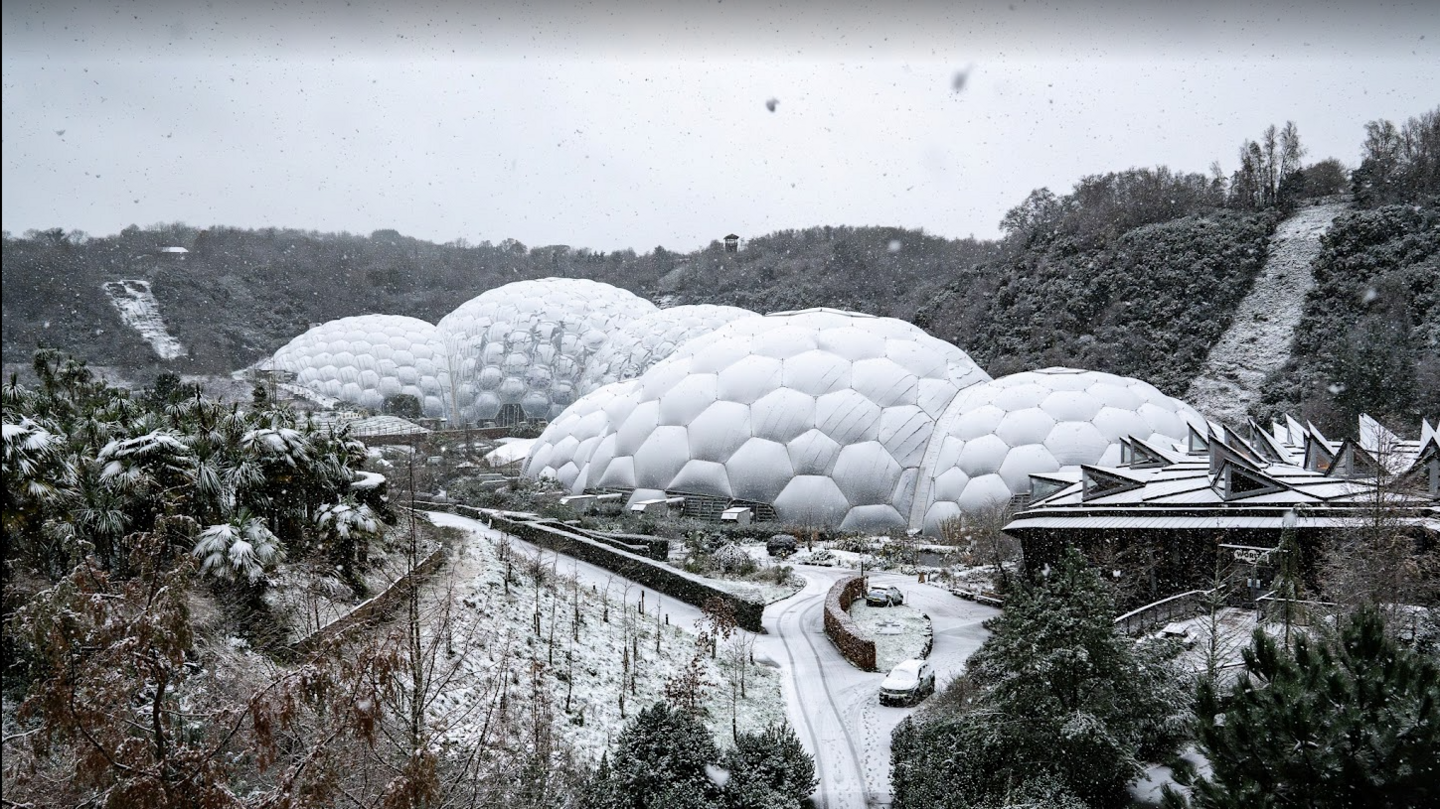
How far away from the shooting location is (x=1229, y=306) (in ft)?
131

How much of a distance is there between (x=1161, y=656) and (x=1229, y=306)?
38592 millimetres

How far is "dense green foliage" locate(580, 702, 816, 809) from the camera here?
293 inches

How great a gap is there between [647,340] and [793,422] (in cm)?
2374

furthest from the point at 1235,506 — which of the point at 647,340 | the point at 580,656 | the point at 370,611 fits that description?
the point at 647,340

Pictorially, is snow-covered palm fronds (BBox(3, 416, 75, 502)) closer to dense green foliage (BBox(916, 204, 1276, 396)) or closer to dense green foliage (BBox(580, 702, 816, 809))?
dense green foliage (BBox(580, 702, 816, 809))

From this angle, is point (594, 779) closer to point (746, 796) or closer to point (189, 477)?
point (746, 796)

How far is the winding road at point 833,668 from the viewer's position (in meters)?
9.66

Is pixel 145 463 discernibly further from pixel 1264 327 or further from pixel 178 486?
pixel 1264 327

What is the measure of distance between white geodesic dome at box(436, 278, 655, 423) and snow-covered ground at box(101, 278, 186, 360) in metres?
16.1

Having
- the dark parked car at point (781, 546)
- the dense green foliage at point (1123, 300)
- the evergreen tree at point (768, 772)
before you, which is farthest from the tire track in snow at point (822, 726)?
the dense green foliage at point (1123, 300)

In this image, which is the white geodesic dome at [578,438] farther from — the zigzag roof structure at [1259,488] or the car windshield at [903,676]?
the car windshield at [903,676]

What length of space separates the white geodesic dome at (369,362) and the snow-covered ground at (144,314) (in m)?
5.79

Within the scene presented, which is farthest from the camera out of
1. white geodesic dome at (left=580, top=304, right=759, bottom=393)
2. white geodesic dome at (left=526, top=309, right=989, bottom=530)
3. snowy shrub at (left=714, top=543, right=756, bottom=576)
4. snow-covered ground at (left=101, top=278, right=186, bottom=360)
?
white geodesic dome at (left=580, top=304, right=759, bottom=393)

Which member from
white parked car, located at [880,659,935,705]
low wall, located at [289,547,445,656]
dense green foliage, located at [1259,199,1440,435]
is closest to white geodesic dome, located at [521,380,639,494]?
white parked car, located at [880,659,935,705]
